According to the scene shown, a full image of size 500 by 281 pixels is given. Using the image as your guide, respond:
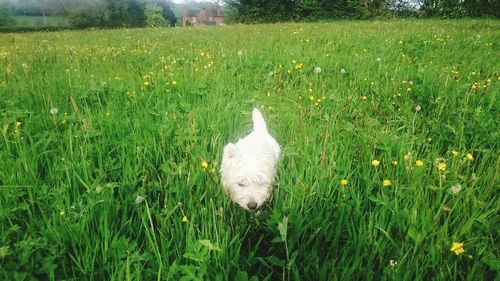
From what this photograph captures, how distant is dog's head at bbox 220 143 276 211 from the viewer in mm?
1832

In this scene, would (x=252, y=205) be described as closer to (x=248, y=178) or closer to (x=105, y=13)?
(x=248, y=178)

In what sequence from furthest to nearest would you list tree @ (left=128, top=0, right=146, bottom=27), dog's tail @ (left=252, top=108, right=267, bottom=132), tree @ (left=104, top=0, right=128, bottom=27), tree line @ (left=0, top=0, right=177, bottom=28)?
tree @ (left=128, top=0, right=146, bottom=27), tree @ (left=104, top=0, right=128, bottom=27), tree line @ (left=0, top=0, right=177, bottom=28), dog's tail @ (left=252, top=108, right=267, bottom=132)

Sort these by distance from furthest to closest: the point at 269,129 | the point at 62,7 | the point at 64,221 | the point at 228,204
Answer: the point at 62,7
the point at 269,129
the point at 228,204
the point at 64,221

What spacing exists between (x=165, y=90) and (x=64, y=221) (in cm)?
251

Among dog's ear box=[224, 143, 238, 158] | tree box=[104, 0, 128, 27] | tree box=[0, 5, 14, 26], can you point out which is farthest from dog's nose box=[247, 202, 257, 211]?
tree box=[0, 5, 14, 26]

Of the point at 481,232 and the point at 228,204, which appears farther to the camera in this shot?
the point at 228,204

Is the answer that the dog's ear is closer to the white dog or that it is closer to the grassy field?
the white dog

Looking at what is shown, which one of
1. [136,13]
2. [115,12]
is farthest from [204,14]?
[115,12]

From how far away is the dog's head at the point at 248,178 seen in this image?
6.01 ft

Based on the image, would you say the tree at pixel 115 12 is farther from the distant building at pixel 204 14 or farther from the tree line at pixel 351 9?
the distant building at pixel 204 14

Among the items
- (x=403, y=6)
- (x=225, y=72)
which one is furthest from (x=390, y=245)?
(x=403, y=6)

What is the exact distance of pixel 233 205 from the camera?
6.35ft

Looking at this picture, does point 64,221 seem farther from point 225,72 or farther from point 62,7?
point 62,7

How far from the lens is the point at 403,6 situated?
29.4 meters
